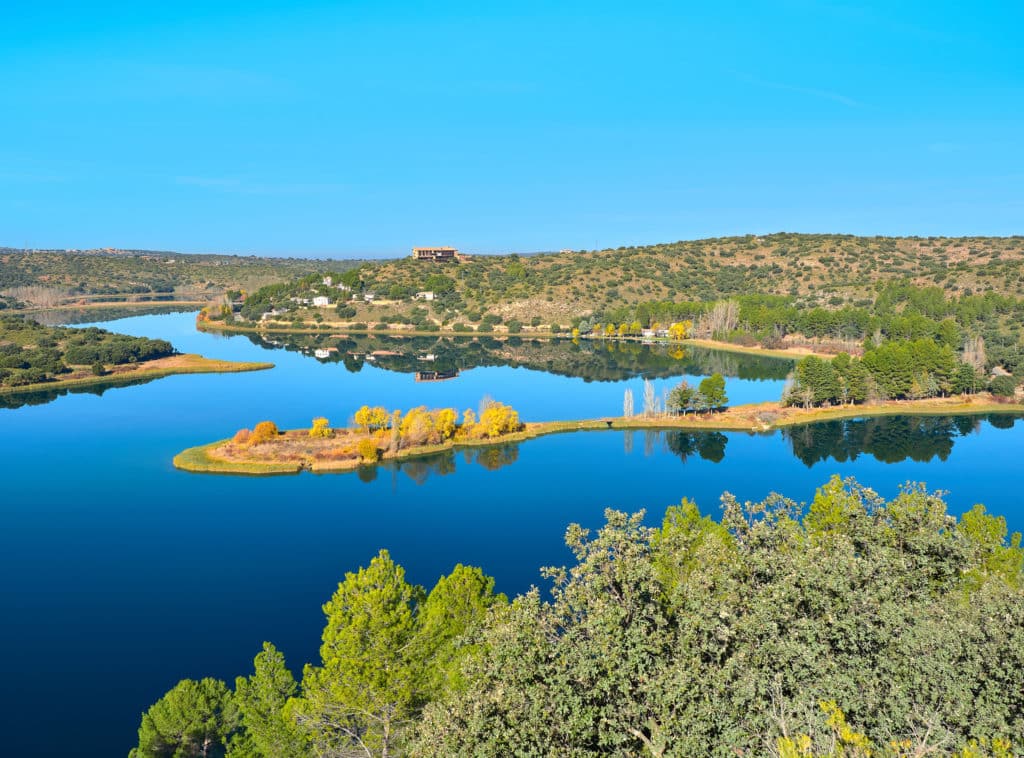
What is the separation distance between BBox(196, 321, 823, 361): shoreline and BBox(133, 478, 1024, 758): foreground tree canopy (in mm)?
114455

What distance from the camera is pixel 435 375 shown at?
11125cm

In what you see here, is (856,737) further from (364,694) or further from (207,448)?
(207,448)

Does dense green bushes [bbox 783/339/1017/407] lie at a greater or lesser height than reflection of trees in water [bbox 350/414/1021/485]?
greater

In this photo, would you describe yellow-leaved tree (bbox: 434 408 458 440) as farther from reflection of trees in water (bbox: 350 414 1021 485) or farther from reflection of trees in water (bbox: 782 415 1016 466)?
reflection of trees in water (bbox: 782 415 1016 466)

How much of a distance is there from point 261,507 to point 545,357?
8596 centimetres

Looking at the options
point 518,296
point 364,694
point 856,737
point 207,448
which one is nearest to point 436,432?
point 207,448

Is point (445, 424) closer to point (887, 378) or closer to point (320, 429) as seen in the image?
point (320, 429)

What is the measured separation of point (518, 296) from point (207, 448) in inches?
5119

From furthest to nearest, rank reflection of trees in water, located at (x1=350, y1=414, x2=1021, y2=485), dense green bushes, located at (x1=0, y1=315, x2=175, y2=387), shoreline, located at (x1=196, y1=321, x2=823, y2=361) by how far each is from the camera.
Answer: shoreline, located at (x1=196, y1=321, x2=823, y2=361)
dense green bushes, located at (x1=0, y1=315, x2=175, y2=387)
reflection of trees in water, located at (x1=350, y1=414, x2=1021, y2=485)

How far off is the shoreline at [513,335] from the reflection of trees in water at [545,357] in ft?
11.0

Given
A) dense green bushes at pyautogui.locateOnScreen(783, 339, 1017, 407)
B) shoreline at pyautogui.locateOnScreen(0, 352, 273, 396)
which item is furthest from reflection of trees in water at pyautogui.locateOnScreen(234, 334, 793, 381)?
dense green bushes at pyautogui.locateOnScreen(783, 339, 1017, 407)

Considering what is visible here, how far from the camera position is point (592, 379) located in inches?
4333

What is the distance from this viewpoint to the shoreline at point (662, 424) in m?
63.4

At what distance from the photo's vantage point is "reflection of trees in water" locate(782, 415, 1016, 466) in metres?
67.9
